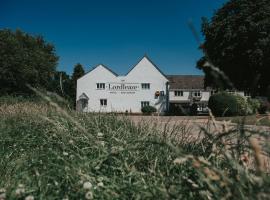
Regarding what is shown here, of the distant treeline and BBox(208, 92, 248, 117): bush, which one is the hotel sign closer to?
the distant treeline

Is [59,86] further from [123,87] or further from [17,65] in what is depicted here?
[123,87]

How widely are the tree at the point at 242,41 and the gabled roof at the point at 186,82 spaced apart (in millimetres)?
28990

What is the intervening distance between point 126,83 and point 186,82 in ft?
57.8

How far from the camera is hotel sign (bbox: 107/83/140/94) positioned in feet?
160

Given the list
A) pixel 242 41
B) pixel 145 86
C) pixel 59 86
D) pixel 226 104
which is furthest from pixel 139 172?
pixel 145 86

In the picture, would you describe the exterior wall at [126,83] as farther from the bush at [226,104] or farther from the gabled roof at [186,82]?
the bush at [226,104]

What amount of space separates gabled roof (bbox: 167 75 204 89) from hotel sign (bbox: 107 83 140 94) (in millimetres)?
13753

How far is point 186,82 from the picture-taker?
63.2 metres

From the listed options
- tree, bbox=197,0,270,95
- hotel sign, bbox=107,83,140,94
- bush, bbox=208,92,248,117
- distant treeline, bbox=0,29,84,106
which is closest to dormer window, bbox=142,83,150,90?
hotel sign, bbox=107,83,140,94

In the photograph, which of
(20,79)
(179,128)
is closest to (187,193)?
(179,128)

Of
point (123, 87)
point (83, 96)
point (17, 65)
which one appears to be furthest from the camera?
point (123, 87)

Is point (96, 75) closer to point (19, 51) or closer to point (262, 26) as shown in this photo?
point (19, 51)

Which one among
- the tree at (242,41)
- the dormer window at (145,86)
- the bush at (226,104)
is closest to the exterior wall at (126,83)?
the dormer window at (145,86)

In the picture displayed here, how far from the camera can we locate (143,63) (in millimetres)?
49188
